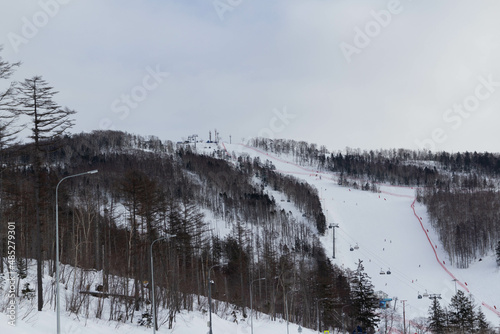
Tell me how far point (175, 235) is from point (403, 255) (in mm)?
120844

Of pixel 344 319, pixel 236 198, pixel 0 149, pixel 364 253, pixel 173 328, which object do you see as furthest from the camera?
pixel 236 198

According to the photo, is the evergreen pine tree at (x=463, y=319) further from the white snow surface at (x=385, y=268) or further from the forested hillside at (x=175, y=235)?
the forested hillside at (x=175, y=235)

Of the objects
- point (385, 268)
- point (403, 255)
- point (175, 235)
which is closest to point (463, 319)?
point (385, 268)

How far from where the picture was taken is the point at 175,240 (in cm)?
5084

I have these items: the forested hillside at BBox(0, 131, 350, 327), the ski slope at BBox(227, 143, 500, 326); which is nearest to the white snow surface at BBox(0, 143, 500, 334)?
the ski slope at BBox(227, 143, 500, 326)

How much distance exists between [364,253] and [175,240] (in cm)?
9721

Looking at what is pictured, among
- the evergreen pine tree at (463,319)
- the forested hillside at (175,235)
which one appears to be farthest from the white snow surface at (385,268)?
the evergreen pine tree at (463,319)

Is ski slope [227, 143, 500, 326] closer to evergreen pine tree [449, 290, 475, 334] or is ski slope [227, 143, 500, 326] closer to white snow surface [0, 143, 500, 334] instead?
white snow surface [0, 143, 500, 334]

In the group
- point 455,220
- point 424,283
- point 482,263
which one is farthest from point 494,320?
point 455,220

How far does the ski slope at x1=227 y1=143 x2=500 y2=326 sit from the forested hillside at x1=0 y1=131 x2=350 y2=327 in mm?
12110

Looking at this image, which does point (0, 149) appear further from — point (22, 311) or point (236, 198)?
point (236, 198)

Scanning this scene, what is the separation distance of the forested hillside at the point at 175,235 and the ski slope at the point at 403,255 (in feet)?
39.7

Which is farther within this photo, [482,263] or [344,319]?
[482,263]

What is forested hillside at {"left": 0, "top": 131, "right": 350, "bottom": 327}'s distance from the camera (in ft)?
133
